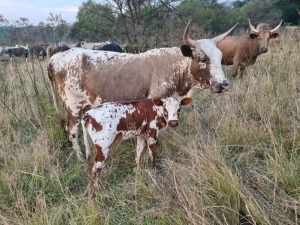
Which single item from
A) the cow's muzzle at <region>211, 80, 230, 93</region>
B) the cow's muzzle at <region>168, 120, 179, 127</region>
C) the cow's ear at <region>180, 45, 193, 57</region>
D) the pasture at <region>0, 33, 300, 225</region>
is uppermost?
the cow's ear at <region>180, 45, 193, 57</region>

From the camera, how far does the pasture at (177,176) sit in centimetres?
250

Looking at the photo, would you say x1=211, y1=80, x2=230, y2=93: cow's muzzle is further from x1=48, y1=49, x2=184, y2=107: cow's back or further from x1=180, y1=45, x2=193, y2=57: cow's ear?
x1=48, y1=49, x2=184, y2=107: cow's back

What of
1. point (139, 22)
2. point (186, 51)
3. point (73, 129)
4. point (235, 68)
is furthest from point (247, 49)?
point (73, 129)

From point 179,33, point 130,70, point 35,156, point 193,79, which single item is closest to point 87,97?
point 130,70

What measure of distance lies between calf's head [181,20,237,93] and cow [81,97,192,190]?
0.49 meters

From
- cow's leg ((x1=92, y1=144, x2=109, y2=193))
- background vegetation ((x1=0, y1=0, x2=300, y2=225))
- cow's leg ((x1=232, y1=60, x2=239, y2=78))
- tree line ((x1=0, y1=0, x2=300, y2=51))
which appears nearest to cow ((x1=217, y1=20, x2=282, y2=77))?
cow's leg ((x1=232, y1=60, x2=239, y2=78))

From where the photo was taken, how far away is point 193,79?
150 inches

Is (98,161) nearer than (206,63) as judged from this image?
Yes

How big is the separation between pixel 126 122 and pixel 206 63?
1.20 metres

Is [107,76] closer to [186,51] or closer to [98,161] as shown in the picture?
[186,51]

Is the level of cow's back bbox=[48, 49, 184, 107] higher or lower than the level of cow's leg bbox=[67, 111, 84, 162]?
higher

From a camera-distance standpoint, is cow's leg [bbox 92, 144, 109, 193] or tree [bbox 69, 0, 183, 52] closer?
cow's leg [bbox 92, 144, 109, 193]

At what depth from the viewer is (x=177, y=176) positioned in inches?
115

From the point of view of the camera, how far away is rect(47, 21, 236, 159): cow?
3.71 m
